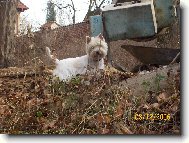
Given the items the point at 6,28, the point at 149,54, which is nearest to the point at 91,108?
the point at 149,54

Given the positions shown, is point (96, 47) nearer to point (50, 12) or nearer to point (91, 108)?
point (50, 12)

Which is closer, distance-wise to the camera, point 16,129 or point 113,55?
point 16,129

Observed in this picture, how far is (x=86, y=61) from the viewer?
4004mm

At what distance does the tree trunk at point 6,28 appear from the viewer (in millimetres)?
3889

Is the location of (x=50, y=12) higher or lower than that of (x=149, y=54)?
higher

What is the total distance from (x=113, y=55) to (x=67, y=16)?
493 mm

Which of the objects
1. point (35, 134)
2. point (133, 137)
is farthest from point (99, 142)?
point (35, 134)

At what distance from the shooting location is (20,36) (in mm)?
3824

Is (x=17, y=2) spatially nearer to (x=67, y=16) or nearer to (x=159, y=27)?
(x=67, y=16)
